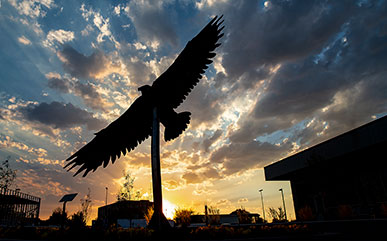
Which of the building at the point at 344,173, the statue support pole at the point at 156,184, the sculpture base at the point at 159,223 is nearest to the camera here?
the sculpture base at the point at 159,223

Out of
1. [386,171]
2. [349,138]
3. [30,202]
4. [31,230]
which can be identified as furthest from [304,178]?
[30,202]

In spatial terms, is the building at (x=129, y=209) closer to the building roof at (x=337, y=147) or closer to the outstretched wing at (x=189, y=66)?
the building roof at (x=337, y=147)

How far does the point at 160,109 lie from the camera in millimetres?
10938

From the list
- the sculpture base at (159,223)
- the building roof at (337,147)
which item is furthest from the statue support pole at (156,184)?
the building roof at (337,147)

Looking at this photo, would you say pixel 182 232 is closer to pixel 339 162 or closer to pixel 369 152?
pixel 369 152

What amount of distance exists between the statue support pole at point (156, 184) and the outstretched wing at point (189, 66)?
1.10 m

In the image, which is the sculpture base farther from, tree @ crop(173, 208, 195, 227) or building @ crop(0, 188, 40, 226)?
building @ crop(0, 188, 40, 226)

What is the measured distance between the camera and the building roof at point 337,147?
799 inches

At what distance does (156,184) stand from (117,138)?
4072mm

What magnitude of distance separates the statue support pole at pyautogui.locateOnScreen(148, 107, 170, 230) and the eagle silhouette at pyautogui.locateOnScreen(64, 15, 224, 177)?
0.93m

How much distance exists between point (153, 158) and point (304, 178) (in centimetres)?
2959

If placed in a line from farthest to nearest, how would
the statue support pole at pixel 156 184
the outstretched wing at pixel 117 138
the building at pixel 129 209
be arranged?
the building at pixel 129 209
the outstretched wing at pixel 117 138
the statue support pole at pixel 156 184

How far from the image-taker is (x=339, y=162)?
90.1 feet

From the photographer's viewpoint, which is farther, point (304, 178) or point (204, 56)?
point (304, 178)
